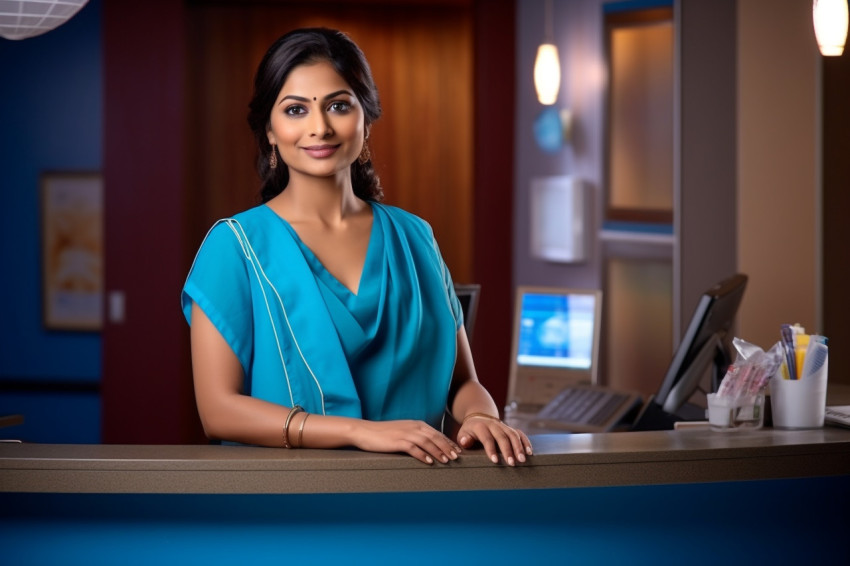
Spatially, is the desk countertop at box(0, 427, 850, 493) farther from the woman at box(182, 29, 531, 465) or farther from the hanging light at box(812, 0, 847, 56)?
the hanging light at box(812, 0, 847, 56)

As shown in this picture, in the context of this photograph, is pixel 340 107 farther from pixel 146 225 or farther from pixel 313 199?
pixel 146 225

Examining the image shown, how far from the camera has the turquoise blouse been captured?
1834 mm

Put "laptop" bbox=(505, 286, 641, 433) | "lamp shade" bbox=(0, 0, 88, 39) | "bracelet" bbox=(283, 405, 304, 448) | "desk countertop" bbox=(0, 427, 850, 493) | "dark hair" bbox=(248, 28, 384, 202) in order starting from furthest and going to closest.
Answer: "laptop" bbox=(505, 286, 641, 433) < "lamp shade" bbox=(0, 0, 88, 39) < "dark hair" bbox=(248, 28, 384, 202) < "bracelet" bbox=(283, 405, 304, 448) < "desk countertop" bbox=(0, 427, 850, 493)

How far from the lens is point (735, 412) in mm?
1945

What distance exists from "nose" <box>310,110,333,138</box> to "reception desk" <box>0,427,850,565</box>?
1.84 feet

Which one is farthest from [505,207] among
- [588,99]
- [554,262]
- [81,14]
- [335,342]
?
[335,342]

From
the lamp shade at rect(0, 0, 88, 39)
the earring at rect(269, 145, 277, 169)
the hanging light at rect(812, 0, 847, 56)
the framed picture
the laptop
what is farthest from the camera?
the framed picture

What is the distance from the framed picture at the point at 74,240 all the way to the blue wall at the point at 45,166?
7 centimetres

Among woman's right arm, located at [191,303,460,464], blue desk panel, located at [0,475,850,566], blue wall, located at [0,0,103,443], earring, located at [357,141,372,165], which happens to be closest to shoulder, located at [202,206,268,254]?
woman's right arm, located at [191,303,460,464]

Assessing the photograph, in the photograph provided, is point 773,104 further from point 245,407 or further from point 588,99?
point 245,407

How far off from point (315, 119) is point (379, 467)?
0.64 metres

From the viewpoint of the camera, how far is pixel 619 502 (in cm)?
175

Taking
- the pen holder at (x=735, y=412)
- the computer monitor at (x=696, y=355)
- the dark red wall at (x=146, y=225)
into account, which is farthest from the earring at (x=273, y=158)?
the dark red wall at (x=146, y=225)

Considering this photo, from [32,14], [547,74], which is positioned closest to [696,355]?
[32,14]
